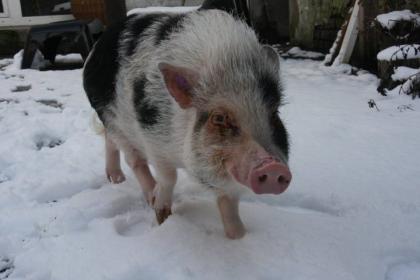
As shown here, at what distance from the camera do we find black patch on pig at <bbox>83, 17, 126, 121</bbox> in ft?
8.73

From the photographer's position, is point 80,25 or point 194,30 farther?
point 80,25

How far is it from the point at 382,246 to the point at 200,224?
89 cm

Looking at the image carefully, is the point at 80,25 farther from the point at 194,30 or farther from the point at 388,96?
the point at 194,30

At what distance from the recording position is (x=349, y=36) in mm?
5902

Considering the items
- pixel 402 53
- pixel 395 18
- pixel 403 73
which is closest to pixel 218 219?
pixel 403 73

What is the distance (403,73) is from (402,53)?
0.70ft

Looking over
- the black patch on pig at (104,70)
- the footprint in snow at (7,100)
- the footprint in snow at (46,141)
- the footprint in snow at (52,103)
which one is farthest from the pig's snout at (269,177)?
the footprint in snow at (7,100)

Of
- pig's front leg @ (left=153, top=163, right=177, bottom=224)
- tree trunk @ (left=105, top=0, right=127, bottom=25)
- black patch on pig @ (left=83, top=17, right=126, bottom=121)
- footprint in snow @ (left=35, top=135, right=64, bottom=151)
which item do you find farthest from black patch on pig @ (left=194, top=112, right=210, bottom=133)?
tree trunk @ (left=105, top=0, right=127, bottom=25)

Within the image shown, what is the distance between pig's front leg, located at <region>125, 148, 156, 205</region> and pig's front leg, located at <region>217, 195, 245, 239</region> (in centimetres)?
60

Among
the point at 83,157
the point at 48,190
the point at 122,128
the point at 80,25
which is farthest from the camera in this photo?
the point at 80,25

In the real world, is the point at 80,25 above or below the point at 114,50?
below

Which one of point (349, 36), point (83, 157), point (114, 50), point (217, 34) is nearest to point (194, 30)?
point (217, 34)

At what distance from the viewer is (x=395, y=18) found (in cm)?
497

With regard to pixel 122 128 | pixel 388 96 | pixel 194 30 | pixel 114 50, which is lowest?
pixel 388 96
